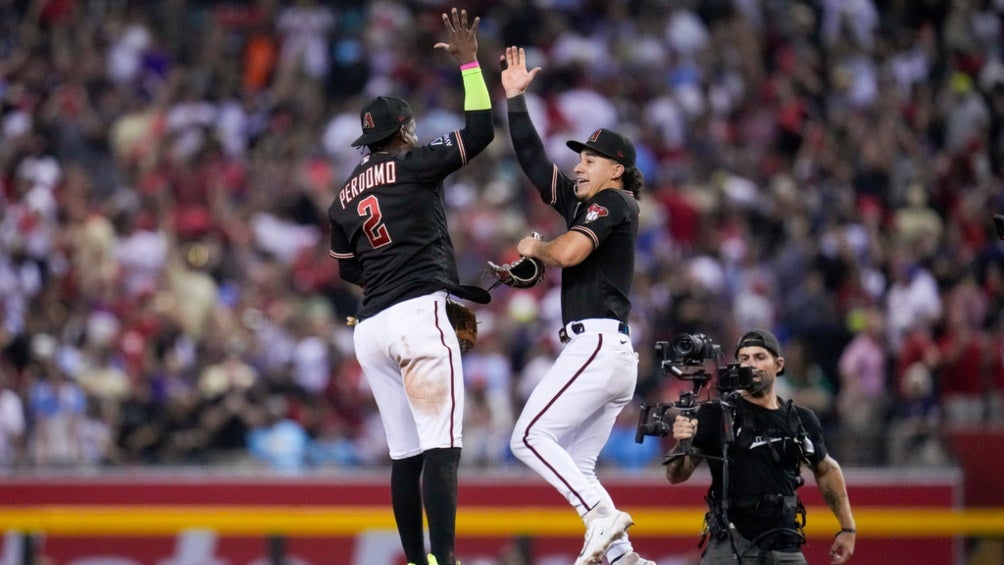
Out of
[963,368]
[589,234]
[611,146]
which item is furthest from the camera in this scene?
[963,368]

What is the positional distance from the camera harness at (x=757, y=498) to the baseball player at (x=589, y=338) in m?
0.67

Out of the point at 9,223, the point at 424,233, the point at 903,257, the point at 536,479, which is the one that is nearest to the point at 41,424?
the point at 9,223

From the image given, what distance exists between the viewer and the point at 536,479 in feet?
44.5

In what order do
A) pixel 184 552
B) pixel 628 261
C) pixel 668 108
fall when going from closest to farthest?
pixel 628 261 → pixel 184 552 → pixel 668 108

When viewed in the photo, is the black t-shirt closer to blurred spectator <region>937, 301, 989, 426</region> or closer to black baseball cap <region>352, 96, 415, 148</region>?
black baseball cap <region>352, 96, 415, 148</region>

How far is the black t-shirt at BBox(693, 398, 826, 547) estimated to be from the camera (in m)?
8.51

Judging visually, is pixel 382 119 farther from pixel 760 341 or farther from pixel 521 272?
pixel 760 341

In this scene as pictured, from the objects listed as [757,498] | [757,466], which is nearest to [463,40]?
[757,466]

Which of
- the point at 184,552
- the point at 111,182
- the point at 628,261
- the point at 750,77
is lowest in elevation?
the point at 184,552

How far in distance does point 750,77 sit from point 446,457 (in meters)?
12.6

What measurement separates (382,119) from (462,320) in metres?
1.09

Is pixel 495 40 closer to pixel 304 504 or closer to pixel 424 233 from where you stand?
pixel 304 504

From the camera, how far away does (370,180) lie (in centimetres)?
788

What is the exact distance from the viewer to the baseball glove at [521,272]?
788cm
